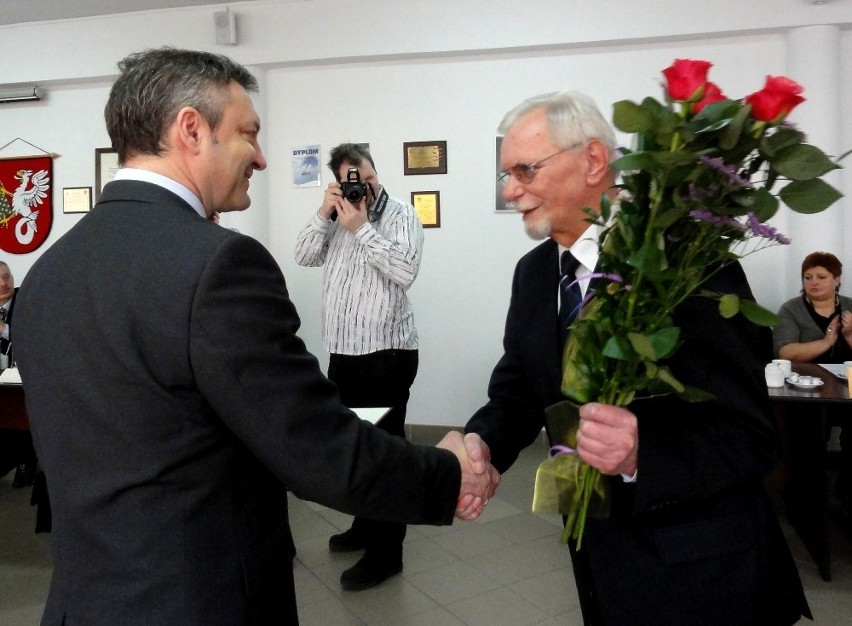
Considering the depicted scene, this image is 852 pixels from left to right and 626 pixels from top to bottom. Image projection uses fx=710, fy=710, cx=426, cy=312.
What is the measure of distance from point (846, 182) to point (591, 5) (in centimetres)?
208

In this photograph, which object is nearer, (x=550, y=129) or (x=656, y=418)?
(x=656, y=418)

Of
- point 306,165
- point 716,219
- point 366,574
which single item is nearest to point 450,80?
point 306,165

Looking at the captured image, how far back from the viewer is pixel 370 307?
3125mm

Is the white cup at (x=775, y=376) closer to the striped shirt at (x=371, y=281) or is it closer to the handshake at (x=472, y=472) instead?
the striped shirt at (x=371, y=281)

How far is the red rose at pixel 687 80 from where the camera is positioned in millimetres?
1024

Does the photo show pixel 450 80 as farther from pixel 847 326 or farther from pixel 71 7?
pixel 847 326

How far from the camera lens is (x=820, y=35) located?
14.9 feet

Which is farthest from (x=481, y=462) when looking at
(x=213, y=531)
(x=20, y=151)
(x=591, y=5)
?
(x=20, y=151)

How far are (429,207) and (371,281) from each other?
86.6 inches

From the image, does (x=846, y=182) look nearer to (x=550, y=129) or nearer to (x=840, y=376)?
(x=840, y=376)

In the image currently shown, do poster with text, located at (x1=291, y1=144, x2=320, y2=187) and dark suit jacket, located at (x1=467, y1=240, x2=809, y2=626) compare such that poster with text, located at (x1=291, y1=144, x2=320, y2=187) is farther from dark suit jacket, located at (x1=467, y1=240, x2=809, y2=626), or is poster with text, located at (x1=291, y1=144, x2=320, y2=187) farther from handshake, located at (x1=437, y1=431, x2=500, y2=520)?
dark suit jacket, located at (x1=467, y1=240, x2=809, y2=626)

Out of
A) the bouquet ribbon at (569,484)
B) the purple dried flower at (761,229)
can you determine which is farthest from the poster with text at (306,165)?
the purple dried flower at (761,229)

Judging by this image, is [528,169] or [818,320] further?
[818,320]

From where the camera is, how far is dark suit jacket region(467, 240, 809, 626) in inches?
45.7
